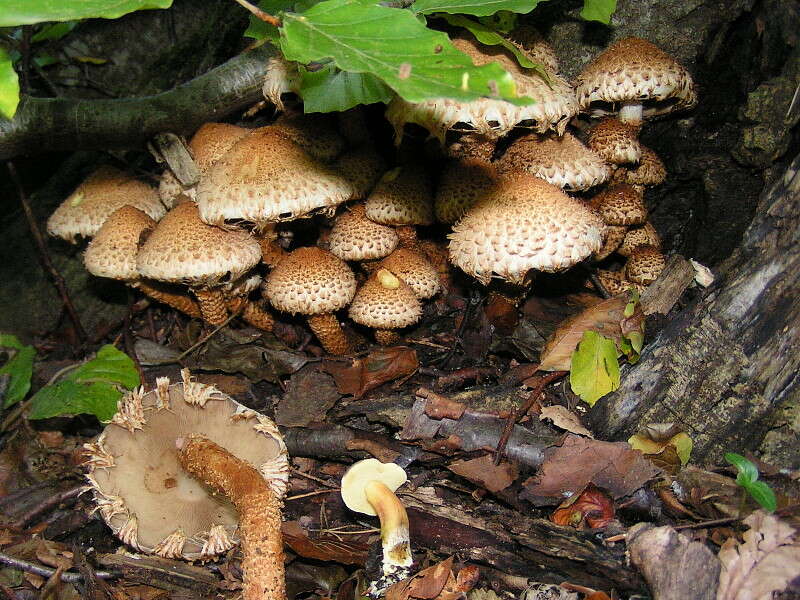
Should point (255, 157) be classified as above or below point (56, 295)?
above

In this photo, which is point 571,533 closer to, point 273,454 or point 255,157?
point 273,454

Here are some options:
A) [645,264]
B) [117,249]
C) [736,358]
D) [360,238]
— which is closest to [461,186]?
[360,238]

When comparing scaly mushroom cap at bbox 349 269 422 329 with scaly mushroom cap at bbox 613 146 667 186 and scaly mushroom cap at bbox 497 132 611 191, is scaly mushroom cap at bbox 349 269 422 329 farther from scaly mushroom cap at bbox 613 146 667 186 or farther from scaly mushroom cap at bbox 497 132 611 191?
scaly mushroom cap at bbox 613 146 667 186

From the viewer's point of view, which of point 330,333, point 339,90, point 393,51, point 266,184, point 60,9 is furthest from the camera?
point 330,333

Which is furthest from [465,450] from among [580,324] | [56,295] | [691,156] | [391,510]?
[56,295]

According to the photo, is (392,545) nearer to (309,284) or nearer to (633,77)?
(309,284)

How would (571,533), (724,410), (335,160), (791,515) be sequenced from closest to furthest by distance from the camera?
(791,515)
(571,533)
(724,410)
(335,160)

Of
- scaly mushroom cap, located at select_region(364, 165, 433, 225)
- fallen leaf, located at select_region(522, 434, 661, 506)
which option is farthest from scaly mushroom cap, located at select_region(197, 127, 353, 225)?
fallen leaf, located at select_region(522, 434, 661, 506)

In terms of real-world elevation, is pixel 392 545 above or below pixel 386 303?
below
